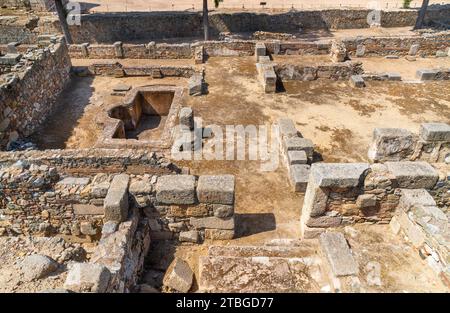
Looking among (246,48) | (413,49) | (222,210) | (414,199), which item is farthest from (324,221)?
(413,49)

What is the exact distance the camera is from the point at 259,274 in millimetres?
4891

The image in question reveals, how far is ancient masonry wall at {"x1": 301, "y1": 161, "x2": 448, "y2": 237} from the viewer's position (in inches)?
217

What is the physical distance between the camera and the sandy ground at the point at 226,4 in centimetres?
2802

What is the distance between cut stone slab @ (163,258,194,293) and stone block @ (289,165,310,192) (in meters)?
3.70

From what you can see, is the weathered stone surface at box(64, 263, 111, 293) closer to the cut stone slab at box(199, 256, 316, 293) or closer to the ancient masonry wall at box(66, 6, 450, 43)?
the cut stone slab at box(199, 256, 316, 293)

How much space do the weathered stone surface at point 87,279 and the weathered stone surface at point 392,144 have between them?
720 cm

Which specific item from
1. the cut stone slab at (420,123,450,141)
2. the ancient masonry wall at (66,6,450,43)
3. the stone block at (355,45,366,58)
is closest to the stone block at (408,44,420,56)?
the stone block at (355,45,366,58)

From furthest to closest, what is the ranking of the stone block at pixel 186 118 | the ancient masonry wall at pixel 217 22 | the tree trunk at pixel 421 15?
the ancient masonry wall at pixel 217 22 < the tree trunk at pixel 421 15 < the stone block at pixel 186 118

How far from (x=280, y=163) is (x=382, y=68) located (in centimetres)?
1024

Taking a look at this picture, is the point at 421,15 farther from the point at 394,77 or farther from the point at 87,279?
the point at 87,279

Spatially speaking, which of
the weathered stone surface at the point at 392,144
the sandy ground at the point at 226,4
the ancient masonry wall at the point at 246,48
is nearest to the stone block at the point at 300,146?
the weathered stone surface at the point at 392,144

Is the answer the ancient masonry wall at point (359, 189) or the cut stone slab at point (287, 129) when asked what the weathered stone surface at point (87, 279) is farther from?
the cut stone slab at point (287, 129)

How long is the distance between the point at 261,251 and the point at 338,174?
1.94 metres
